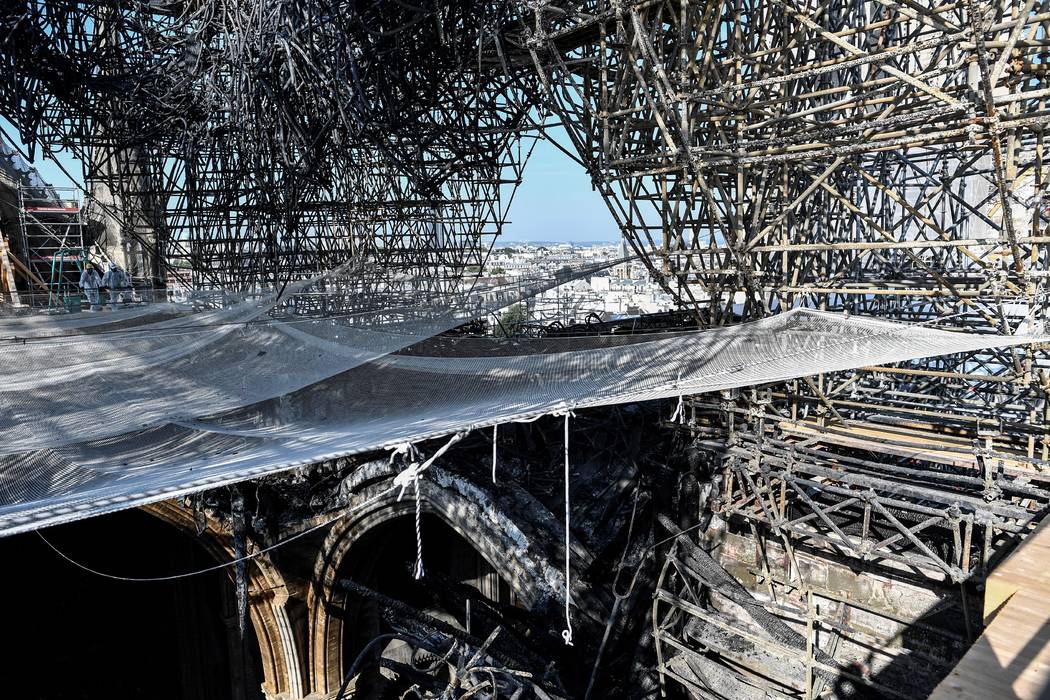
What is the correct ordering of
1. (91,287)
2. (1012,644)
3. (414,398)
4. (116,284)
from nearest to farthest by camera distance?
(1012,644) → (414,398) → (91,287) → (116,284)

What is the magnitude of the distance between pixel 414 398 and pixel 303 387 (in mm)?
864

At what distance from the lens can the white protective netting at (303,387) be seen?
409cm

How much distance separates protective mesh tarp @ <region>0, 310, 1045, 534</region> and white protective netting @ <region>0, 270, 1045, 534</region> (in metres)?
0.01

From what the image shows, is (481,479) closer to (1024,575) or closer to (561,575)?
A: (561,575)

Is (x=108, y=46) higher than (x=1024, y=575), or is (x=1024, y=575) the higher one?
(x=108, y=46)

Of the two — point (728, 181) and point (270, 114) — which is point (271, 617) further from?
point (728, 181)

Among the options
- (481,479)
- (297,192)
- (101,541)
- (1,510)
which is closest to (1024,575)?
(1,510)

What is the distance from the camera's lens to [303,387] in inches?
224

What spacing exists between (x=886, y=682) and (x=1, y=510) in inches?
238

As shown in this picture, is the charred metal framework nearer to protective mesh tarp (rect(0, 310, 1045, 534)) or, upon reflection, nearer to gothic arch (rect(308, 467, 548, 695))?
gothic arch (rect(308, 467, 548, 695))

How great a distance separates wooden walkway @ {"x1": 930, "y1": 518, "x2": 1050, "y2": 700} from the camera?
84.2 inches

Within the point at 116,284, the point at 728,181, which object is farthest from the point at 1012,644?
the point at 116,284

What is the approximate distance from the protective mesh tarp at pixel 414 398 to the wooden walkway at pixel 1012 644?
2005mm

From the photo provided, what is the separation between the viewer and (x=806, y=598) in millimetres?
6352
